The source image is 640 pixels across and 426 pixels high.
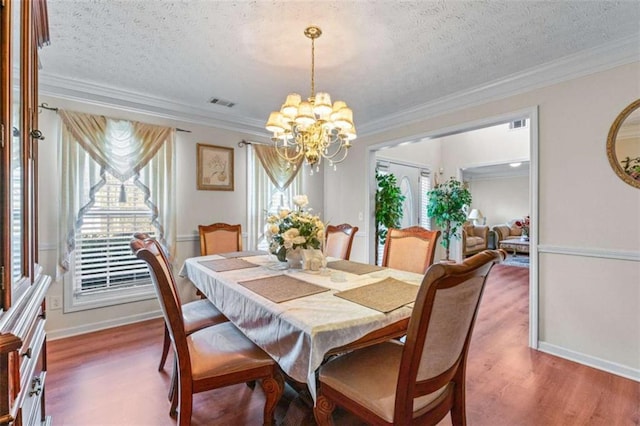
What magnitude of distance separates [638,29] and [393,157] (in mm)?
3631

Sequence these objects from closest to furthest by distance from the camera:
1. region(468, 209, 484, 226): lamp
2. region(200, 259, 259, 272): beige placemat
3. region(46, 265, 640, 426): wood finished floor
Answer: region(46, 265, 640, 426): wood finished floor < region(200, 259, 259, 272): beige placemat < region(468, 209, 484, 226): lamp

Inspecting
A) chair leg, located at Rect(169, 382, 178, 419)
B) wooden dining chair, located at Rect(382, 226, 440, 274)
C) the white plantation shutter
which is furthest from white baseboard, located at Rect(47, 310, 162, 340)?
wooden dining chair, located at Rect(382, 226, 440, 274)

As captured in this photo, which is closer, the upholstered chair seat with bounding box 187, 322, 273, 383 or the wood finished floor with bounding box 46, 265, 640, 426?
the upholstered chair seat with bounding box 187, 322, 273, 383

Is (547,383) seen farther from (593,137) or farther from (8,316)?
(8,316)

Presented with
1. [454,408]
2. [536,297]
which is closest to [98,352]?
[454,408]

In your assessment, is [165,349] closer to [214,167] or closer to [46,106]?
[214,167]

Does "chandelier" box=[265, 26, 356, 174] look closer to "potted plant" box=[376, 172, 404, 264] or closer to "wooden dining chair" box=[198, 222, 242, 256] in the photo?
"wooden dining chair" box=[198, 222, 242, 256]

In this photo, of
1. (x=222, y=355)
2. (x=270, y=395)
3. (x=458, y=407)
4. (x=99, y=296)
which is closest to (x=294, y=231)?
(x=222, y=355)

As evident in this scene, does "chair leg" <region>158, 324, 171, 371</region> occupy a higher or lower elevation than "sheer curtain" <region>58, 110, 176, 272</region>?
lower

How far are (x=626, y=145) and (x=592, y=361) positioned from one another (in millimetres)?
1682

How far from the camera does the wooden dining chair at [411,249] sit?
2.32 m

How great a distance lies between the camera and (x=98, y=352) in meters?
2.57

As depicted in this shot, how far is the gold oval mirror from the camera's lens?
→ 219 cm

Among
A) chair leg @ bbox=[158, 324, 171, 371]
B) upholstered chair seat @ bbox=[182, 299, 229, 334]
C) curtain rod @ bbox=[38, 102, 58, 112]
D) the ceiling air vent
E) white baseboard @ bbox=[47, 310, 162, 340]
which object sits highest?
the ceiling air vent
